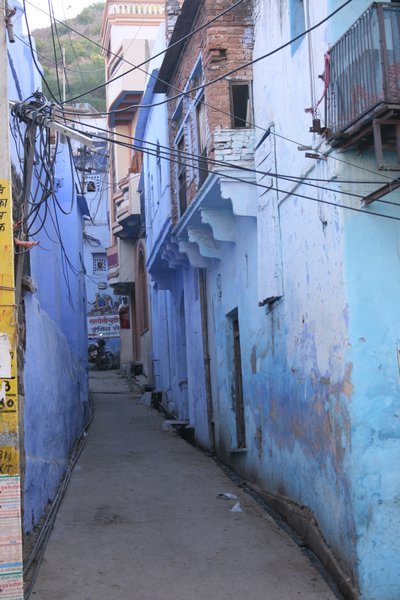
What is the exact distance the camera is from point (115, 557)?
8617 millimetres

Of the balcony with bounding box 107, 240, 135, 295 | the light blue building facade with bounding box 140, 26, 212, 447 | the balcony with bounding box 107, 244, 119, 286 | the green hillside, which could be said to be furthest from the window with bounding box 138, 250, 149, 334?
the green hillside

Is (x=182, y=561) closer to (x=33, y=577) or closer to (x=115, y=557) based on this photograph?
(x=115, y=557)

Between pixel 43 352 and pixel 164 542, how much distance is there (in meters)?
3.01

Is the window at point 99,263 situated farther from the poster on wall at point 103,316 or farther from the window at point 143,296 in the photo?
the window at point 143,296

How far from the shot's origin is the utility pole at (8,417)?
564 cm

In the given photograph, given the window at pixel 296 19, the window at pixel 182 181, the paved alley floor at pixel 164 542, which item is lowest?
the paved alley floor at pixel 164 542

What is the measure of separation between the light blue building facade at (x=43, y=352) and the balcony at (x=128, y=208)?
20.6 feet

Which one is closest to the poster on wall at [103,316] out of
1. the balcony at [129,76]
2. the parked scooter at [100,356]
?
the parked scooter at [100,356]

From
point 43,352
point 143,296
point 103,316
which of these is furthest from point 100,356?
point 43,352

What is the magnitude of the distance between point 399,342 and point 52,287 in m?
9.23

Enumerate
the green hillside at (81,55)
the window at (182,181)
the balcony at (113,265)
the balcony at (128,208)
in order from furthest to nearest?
the green hillside at (81,55), the balcony at (113,265), the balcony at (128,208), the window at (182,181)

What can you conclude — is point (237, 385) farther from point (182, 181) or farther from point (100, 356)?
point (100, 356)

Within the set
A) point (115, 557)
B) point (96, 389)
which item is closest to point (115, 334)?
point (96, 389)

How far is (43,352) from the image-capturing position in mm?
10609
